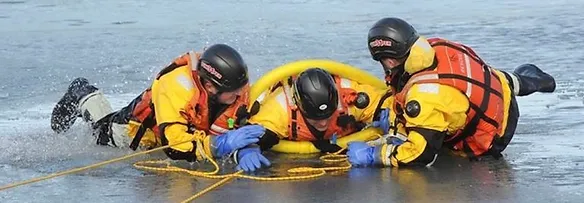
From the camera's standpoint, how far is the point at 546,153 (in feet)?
23.2

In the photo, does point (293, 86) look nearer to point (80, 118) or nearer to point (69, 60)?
point (80, 118)

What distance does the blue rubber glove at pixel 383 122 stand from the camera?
287 inches

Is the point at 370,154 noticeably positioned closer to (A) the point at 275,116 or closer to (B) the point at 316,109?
(B) the point at 316,109

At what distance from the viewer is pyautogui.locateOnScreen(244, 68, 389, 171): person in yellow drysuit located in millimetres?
6809

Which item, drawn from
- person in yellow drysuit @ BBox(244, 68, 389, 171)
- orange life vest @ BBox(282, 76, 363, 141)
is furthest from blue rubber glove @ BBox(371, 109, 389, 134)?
orange life vest @ BBox(282, 76, 363, 141)

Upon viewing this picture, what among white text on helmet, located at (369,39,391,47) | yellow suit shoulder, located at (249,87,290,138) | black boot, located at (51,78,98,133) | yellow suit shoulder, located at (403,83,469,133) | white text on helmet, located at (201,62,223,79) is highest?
white text on helmet, located at (369,39,391,47)

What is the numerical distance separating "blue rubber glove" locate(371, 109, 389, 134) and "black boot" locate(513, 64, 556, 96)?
950 millimetres

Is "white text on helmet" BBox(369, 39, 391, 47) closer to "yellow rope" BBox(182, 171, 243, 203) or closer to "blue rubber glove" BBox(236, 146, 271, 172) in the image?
"blue rubber glove" BBox(236, 146, 271, 172)

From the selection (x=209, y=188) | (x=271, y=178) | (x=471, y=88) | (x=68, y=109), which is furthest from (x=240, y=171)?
(x=68, y=109)

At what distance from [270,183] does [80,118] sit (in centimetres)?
282

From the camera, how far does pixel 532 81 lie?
782 centimetres

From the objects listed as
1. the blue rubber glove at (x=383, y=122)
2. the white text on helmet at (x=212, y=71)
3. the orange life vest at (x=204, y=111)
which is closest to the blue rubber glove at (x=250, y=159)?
the orange life vest at (x=204, y=111)

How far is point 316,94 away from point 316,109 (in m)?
0.10

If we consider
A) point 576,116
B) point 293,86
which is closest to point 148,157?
point 293,86
